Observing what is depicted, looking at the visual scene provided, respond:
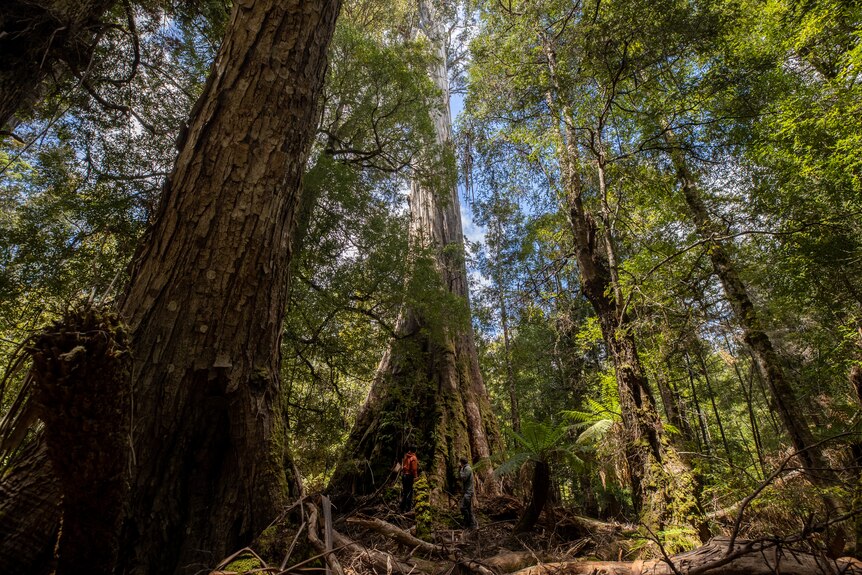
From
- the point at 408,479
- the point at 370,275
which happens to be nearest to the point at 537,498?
the point at 408,479

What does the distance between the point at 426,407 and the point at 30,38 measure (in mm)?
5953

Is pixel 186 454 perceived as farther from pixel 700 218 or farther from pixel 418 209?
pixel 700 218

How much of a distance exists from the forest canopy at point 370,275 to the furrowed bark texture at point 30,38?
0.02 metres

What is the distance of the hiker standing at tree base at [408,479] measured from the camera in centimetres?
525

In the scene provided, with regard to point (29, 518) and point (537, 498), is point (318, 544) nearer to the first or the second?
point (29, 518)

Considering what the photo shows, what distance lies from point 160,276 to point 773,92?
1107 cm

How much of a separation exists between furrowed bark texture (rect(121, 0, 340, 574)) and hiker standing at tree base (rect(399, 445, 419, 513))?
3.41 metres

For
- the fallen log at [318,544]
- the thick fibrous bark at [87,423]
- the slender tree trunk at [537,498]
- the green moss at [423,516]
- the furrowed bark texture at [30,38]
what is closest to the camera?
the thick fibrous bark at [87,423]

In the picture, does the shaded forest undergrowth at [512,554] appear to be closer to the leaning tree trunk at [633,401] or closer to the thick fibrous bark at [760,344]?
the leaning tree trunk at [633,401]

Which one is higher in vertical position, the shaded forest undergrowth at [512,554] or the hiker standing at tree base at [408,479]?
the hiker standing at tree base at [408,479]

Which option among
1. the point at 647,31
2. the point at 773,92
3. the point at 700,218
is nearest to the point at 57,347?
the point at 647,31

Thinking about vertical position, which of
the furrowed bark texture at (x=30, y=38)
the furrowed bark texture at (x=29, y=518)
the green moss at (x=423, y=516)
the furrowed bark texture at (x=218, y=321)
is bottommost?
the green moss at (x=423, y=516)

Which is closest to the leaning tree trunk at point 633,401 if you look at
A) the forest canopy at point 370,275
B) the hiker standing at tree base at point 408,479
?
the forest canopy at point 370,275

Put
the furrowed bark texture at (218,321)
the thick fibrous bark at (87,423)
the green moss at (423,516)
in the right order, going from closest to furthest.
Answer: the thick fibrous bark at (87,423) < the furrowed bark texture at (218,321) < the green moss at (423,516)
